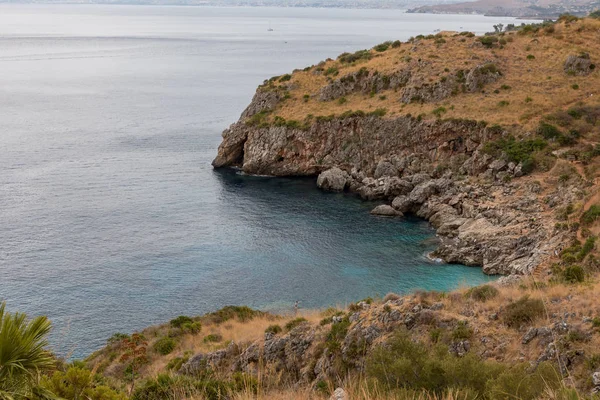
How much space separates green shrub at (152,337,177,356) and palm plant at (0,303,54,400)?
24.3 metres

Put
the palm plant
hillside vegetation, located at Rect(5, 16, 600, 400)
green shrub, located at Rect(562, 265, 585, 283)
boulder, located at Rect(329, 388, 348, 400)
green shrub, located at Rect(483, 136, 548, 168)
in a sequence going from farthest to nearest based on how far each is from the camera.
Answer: green shrub, located at Rect(483, 136, 548, 168) < green shrub, located at Rect(562, 265, 585, 283) < hillside vegetation, located at Rect(5, 16, 600, 400) < boulder, located at Rect(329, 388, 348, 400) < the palm plant

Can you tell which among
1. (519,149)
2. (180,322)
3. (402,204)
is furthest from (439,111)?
(180,322)

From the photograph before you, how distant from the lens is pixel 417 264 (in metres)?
50.8

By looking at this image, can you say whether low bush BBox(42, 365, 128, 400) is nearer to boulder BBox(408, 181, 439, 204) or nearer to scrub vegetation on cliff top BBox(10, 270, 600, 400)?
scrub vegetation on cliff top BBox(10, 270, 600, 400)

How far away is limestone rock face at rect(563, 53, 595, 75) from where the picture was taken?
7288cm

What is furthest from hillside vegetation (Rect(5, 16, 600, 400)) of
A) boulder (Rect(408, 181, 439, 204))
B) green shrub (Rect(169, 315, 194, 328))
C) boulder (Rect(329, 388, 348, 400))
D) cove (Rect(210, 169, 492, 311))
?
cove (Rect(210, 169, 492, 311))

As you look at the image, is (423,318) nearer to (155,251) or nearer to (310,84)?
(155,251)

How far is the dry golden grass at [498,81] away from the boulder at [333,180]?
391 inches

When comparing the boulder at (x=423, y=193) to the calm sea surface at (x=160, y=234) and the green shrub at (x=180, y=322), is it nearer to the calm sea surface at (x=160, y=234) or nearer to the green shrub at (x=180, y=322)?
the calm sea surface at (x=160, y=234)

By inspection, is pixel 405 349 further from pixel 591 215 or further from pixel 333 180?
pixel 333 180

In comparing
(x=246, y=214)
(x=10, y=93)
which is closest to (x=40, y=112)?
(x=10, y=93)

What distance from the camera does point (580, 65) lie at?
7312 cm

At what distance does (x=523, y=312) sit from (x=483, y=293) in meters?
3.24

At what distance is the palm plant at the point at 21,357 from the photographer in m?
8.52
